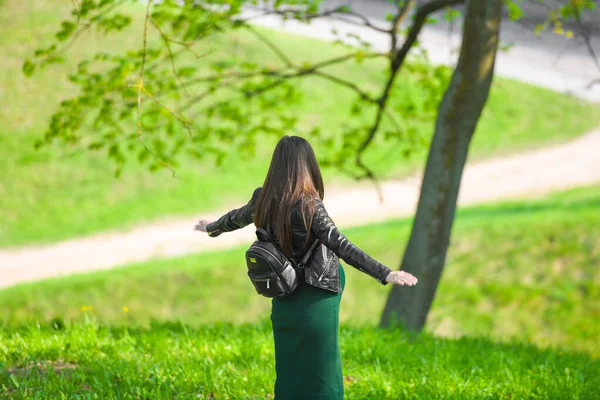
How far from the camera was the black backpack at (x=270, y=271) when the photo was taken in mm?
2855

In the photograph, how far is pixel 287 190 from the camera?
9.87 ft

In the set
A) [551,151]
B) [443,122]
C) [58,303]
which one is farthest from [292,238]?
[551,151]

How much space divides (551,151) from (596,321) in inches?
451

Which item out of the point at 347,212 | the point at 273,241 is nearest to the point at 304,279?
the point at 273,241

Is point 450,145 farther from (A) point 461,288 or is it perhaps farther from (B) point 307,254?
(A) point 461,288

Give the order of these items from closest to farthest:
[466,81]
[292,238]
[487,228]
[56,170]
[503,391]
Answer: [292,238] → [503,391] → [466,81] → [487,228] → [56,170]

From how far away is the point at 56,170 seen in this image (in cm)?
1769

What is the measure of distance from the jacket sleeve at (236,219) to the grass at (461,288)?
594cm

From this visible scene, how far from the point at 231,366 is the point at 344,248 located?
63.1 inches

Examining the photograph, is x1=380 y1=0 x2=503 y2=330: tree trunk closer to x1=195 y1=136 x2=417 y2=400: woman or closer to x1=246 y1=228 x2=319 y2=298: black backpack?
x1=195 y1=136 x2=417 y2=400: woman

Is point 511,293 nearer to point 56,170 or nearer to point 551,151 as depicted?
point 551,151

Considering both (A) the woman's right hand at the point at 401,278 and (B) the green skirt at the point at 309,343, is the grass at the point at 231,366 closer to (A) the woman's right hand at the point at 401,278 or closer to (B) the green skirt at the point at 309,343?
(B) the green skirt at the point at 309,343

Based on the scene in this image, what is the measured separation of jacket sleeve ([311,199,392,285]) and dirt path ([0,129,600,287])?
1080 centimetres

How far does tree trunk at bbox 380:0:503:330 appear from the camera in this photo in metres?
5.80
